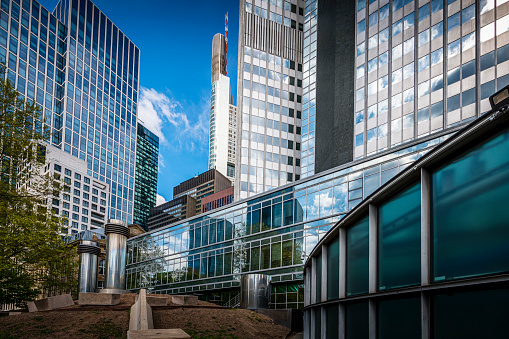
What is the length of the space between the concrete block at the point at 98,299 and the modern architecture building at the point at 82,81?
115415 millimetres

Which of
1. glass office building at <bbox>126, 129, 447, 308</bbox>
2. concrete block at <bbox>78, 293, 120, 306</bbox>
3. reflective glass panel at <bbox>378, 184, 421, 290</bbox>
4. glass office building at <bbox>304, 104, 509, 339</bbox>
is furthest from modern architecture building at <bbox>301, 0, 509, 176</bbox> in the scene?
reflective glass panel at <bbox>378, 184, 421, 290</bbox>

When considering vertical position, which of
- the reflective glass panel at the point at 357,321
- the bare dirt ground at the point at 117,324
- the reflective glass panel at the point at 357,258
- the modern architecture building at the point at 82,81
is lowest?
the bare dirt ground at the point at 117,324

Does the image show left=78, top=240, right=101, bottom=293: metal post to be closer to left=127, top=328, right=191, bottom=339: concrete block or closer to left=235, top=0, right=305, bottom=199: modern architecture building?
left=127, top=328, right=191, bottom=339: concrete block

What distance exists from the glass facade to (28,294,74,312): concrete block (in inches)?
1270

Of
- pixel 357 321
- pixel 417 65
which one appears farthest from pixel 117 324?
pixel 417 65

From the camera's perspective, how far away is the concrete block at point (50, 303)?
2241 cm

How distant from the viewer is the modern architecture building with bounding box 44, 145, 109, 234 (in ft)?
430

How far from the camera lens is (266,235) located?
3622cm

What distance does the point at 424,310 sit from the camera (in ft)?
17.9

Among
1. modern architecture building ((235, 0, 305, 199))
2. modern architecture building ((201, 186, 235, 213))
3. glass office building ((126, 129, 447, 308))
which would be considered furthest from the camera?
A: modern architecture building ((201, 186, 235, 213))

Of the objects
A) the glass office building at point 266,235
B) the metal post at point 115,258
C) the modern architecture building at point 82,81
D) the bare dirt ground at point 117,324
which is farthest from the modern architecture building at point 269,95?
the modern architecture building at point 82,81

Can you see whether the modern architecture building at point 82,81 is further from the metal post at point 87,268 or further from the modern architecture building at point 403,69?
the metal post at point 87,268

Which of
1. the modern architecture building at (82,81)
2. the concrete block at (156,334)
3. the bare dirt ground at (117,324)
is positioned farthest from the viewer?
the modern architecture building at (82,81)

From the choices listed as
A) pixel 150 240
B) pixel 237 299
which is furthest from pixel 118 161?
pixel 237 299
